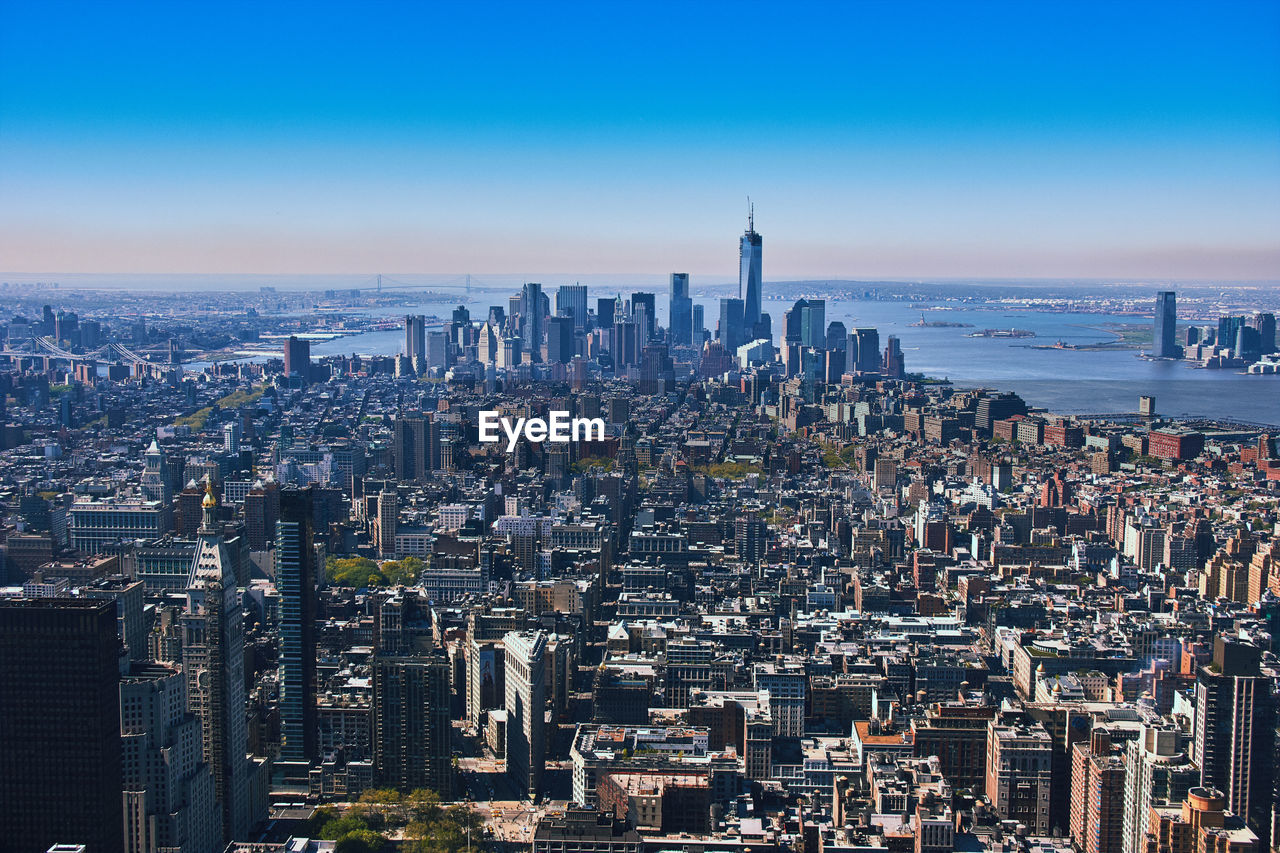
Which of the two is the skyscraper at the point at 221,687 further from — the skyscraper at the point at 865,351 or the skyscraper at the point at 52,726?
the skyscraper at the point at 865,351

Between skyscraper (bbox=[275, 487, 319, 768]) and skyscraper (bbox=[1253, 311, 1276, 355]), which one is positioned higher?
skyscraper (bbox=[1253, 311, 1276, 355])

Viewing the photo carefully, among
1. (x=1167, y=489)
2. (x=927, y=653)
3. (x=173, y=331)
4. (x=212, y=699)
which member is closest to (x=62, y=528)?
(x=212, y=699)

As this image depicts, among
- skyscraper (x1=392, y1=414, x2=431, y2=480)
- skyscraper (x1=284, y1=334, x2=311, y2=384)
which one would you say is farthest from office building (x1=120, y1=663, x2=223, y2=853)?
skyscraper (x1=284, y1=334, x2=311, y2=384)

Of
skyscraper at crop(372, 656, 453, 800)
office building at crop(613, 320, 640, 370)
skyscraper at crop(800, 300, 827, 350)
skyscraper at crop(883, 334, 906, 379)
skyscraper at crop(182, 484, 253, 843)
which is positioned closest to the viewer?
skyscraper at crop(182, 484, 253, 843)

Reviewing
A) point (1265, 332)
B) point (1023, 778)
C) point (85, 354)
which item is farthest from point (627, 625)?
point (1265, 332)

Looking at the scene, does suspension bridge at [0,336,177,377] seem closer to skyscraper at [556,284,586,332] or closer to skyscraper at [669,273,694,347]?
skyscraper at [556,284,586,332]
